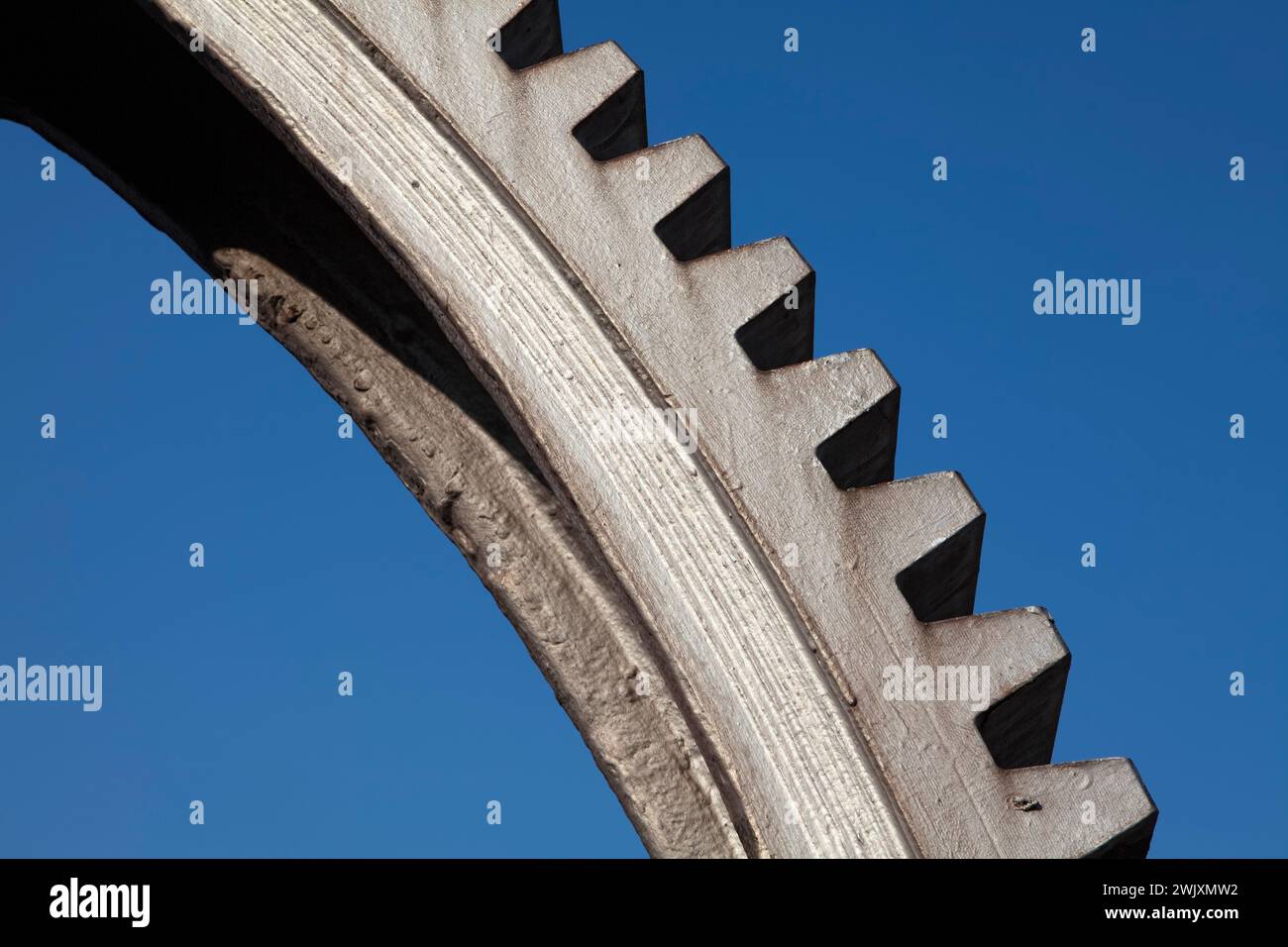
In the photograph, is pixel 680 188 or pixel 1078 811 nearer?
pixel 1078 811

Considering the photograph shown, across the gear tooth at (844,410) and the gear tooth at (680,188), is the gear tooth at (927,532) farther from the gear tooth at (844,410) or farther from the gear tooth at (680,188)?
the gear tooth at (680,188)

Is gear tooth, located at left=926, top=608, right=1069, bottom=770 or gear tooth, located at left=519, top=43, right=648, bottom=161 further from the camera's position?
gear tooth, located at left=519, top=43, right=648, bottom=161

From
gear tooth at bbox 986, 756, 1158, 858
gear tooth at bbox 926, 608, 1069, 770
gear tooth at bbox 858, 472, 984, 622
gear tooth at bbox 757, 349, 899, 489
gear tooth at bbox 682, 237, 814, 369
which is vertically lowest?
gear tooth at bbox 986, 756, 1158, 858

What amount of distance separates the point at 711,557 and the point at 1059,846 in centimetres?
117

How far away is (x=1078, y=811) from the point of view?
370 cm

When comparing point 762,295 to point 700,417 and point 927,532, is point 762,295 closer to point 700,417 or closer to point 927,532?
point 700,417

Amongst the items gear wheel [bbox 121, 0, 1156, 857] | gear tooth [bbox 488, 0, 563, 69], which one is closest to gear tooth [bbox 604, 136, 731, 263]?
gear wheel [bbox 121, 0, 1156, 857]

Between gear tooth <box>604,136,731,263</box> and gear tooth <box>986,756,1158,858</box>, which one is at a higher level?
gear tooth <box>604,136,731,263</box>

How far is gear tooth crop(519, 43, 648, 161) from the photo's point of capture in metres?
4.39

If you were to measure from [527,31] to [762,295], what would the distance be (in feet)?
3.90

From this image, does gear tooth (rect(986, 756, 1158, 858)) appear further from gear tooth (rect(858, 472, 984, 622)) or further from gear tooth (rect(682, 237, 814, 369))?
gear tooth (rect(682, 237, 814, 369))

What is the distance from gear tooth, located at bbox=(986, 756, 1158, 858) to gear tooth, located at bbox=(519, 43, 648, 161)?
7.42 feet

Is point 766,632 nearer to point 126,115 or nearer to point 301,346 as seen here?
point 301,346

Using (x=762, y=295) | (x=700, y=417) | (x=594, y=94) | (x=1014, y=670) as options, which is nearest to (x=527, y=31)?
(x=594, y=94)
